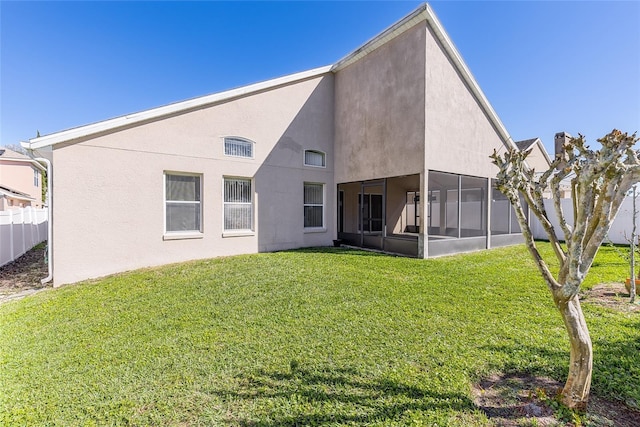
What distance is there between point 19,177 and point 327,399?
33371mm

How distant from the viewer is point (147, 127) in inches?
331

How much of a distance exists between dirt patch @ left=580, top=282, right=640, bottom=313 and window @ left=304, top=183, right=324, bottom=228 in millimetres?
8779

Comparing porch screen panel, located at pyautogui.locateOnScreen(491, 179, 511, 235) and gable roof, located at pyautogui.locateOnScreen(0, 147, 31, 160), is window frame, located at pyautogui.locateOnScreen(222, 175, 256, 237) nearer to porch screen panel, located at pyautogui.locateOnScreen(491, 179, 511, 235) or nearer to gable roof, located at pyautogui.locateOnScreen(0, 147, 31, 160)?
porch screen panel, located at pyautogui.locateOnScreen(491, 179, 511, 235)

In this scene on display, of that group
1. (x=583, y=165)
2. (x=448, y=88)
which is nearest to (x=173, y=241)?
(x=583, y=165)

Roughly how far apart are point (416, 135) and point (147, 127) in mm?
8867

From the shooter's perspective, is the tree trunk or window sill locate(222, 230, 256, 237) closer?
the tree trunk

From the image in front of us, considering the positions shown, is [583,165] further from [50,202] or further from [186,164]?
[50,202]

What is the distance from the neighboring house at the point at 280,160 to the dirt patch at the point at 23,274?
1.01 m

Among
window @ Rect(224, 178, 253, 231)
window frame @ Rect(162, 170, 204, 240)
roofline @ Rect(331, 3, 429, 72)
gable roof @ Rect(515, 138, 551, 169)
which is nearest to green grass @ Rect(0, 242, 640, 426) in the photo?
window frame @ Rect(162, 170, 204, 240)

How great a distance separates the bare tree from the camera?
219 cm

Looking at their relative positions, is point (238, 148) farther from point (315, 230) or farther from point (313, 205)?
point (315, 230)

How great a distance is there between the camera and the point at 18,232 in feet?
36.5

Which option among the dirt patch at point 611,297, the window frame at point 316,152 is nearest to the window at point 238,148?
the window frame at point 316,152

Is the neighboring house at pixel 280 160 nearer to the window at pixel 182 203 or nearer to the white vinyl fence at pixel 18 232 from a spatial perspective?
the window at pixel 182 203
